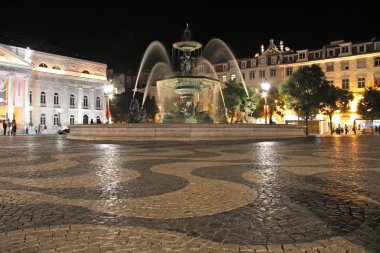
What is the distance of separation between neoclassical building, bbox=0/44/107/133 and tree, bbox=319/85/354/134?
51913mm

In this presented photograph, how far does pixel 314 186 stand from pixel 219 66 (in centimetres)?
7488

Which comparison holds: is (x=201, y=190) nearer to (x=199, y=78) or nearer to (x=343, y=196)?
(x=343, y=196)

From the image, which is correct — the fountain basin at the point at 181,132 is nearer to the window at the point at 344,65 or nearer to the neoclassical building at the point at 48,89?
the window at the point at 344,65

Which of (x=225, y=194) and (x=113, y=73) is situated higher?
(x=113, y=73)

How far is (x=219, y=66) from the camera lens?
8006 centimetres

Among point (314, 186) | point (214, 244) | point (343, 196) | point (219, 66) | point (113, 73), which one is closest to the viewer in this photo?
point (214, 244)

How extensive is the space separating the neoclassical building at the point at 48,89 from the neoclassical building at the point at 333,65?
2815cm

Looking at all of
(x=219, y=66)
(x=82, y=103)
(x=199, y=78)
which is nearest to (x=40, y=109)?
(x=82, y=103)

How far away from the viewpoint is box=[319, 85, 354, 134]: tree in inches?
2149

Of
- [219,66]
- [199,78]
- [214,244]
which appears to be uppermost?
[219,66]

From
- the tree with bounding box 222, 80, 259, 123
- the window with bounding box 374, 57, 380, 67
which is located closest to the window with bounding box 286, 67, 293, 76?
the tree with bounding box 222, 80, 259, 123

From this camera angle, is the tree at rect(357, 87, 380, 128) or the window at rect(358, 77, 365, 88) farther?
the window at rect(358, 77, 365, 88)

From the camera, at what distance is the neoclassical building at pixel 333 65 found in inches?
2400

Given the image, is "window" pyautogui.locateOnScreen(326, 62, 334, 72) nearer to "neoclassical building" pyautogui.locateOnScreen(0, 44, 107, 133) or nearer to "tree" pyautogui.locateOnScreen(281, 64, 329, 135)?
"tree" pyautogui.locateOnScreen(281, 64, 329, 135)
